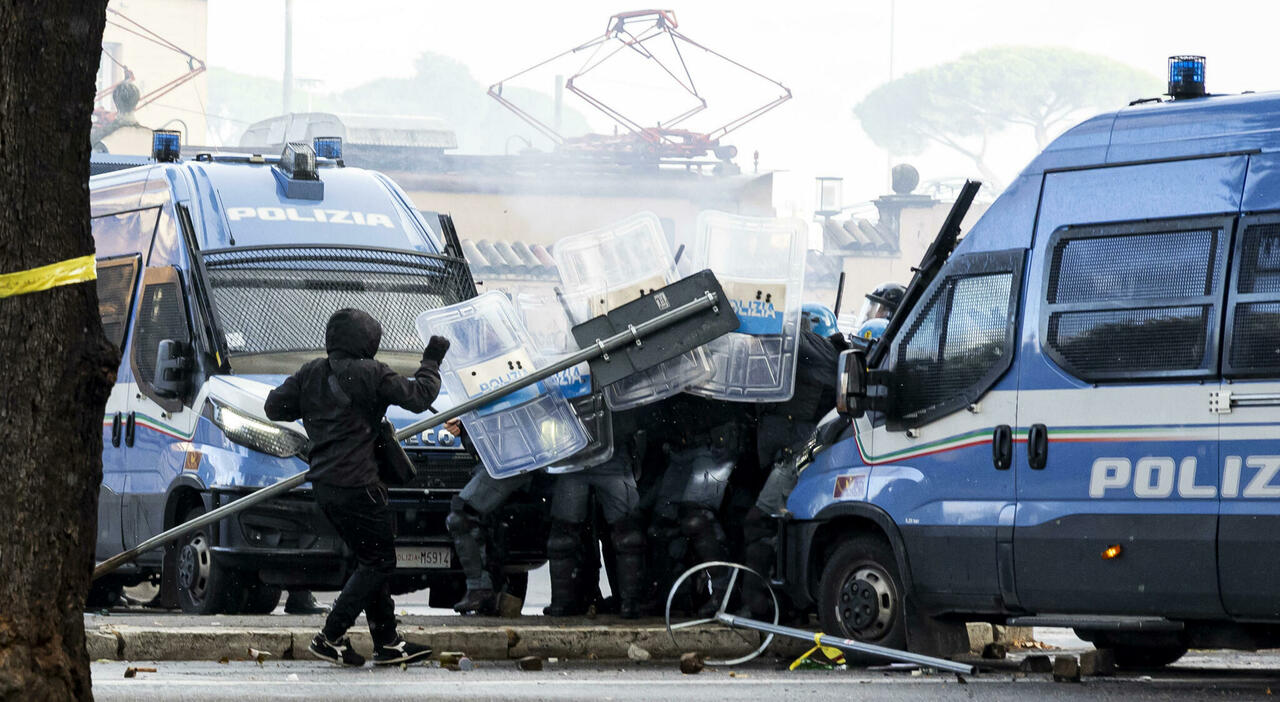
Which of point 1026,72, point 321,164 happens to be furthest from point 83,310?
point 1026,72

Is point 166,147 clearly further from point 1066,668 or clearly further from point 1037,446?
point 1066,668

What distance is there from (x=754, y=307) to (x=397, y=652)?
2.63 m

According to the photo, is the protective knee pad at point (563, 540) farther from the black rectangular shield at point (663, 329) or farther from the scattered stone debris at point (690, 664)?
the scattered stone debris at point (690, 664)

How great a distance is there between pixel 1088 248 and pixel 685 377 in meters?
2.48

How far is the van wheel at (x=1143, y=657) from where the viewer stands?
9.67m

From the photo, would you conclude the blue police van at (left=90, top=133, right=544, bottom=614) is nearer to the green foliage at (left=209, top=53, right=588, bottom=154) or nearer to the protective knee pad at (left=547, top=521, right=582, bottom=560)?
the protective knee pad at (left=547, top=521, right=582, bottom=560)

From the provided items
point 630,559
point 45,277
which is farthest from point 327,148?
point 45,277

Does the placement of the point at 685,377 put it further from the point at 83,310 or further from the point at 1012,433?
the point at 83,310

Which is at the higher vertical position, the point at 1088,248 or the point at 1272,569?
the point at 1088,248

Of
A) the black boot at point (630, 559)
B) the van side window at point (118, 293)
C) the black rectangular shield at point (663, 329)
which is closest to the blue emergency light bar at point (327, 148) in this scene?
the van side window at point (118, 293)

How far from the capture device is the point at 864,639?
9188 millimetres

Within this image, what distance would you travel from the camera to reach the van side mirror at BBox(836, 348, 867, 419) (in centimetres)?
908

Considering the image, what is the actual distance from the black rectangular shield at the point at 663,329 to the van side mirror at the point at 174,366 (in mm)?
2552

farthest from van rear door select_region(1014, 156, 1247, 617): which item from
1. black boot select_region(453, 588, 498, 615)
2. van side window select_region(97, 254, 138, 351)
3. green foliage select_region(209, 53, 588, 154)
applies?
green foliage select_region(209, 53, 588, 154)
